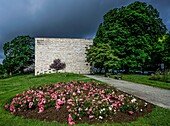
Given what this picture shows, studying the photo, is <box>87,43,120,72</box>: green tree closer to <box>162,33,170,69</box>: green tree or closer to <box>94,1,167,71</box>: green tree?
<box>94,1,167,71</box>: green tree

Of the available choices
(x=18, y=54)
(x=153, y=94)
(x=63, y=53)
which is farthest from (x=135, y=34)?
(x=18, y=54)

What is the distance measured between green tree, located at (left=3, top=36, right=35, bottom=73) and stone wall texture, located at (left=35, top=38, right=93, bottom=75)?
4545 millimetres

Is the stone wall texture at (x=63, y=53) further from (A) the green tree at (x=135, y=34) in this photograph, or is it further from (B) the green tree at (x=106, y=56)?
(A) the green tree at (x=135, y=34)

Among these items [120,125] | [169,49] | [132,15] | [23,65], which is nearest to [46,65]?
[23,65]


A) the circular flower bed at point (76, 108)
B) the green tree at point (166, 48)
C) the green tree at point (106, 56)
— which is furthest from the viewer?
Result: the green tree at point (166, 48)

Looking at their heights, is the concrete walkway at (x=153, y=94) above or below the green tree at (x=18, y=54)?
below

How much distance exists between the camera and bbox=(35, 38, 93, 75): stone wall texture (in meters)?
33.0

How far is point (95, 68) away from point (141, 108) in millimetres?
28886

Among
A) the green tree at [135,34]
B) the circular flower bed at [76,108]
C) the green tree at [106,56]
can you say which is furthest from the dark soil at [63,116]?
the green tree at [135,34]

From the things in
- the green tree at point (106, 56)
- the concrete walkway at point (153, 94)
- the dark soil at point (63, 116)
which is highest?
the green tree at point (106, 56)

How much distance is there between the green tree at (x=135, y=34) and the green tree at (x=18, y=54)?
1671 centimetres

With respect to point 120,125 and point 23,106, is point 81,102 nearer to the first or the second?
point 120,125

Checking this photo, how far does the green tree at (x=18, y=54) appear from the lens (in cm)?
3597

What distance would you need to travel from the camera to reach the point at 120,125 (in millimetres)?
4340
